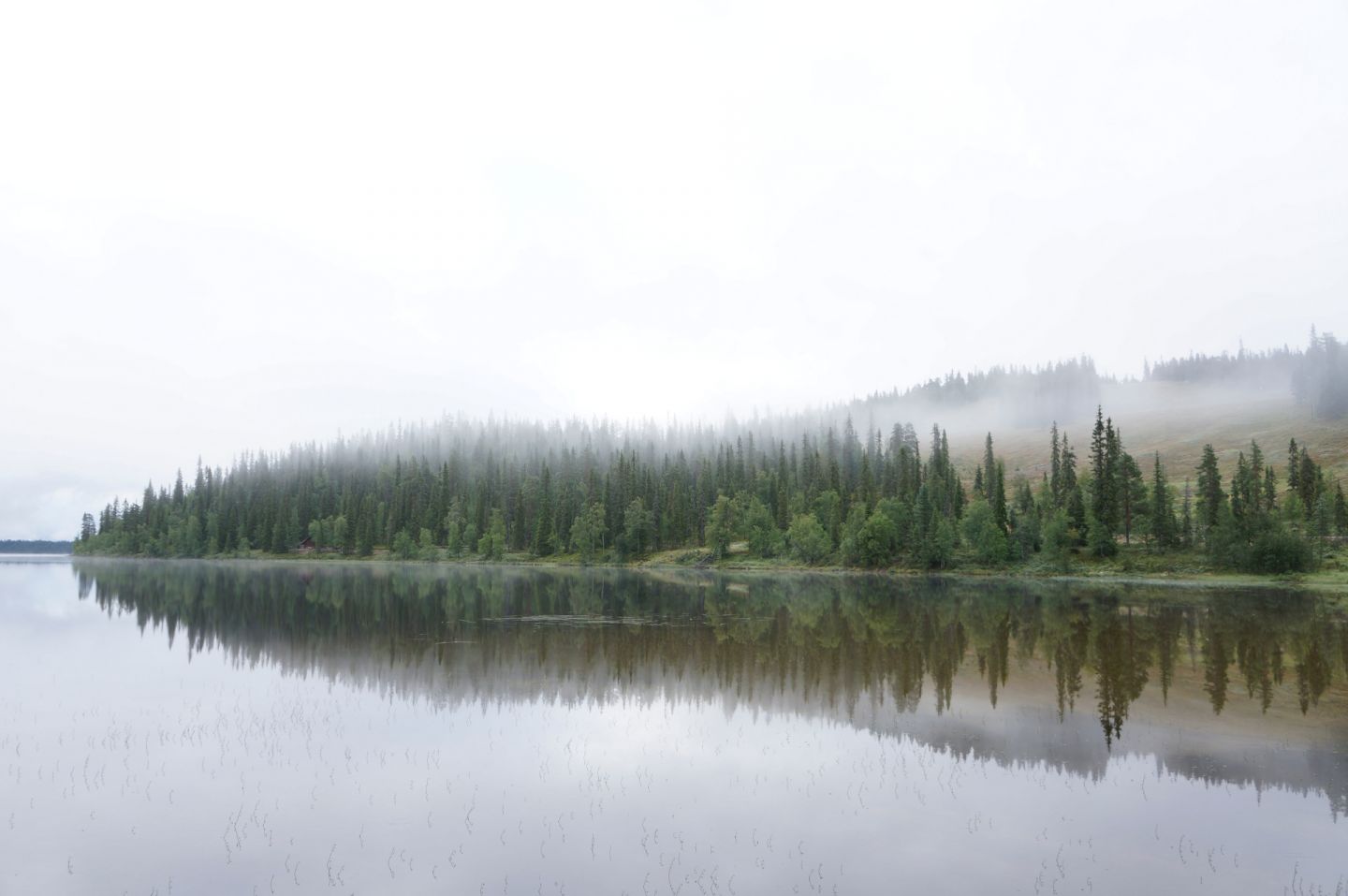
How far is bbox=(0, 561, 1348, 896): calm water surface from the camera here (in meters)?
13.7

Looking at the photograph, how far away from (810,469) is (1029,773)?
539 feet

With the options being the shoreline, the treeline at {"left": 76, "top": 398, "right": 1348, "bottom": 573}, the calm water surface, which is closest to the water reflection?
the calm water surface

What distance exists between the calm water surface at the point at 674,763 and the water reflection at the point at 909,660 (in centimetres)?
24

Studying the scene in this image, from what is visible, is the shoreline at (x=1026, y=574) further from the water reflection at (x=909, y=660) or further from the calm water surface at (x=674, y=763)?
the calm water surface at (x=674, y=763)

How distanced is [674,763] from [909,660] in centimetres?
1813

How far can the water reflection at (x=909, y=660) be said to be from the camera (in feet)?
72.1

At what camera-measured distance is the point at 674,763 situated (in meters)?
19.9

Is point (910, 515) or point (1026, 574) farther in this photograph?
point (910, 515)

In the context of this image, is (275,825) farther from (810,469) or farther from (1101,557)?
(810,469)

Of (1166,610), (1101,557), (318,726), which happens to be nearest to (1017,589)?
(1166,610)

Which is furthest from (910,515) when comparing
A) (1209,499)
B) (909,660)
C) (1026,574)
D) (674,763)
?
(674,763)

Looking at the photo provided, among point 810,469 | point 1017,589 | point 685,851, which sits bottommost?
point 1017,589

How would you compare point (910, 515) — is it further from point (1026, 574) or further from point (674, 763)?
point (674, 763)

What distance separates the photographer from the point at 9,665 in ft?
111
